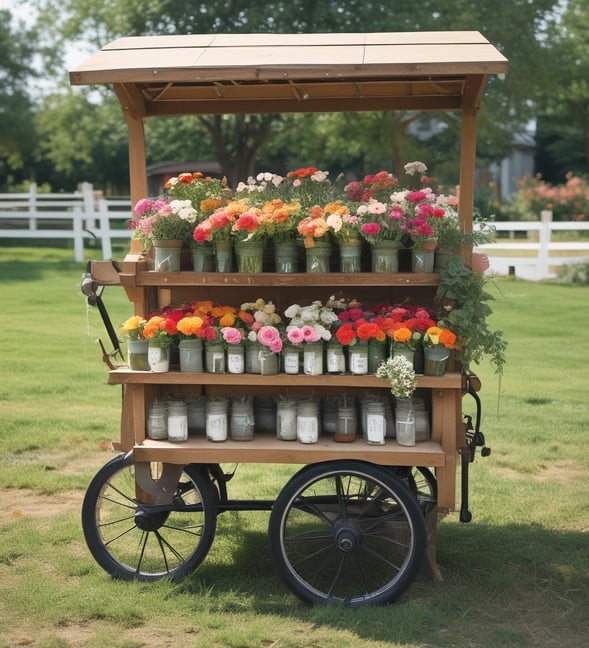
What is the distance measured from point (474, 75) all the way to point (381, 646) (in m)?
2.40

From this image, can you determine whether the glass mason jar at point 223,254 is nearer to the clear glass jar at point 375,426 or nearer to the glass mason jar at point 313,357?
the glass mason jar at point 313,357

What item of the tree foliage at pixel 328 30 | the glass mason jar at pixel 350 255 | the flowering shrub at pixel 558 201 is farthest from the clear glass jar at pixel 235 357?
the flowering shrub at pixel 558 201

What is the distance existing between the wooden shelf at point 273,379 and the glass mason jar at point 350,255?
475mm

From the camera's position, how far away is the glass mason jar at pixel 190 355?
4.17 m

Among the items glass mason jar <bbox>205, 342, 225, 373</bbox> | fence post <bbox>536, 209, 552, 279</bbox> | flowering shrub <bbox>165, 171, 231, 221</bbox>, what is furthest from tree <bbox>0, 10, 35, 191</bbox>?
glass mason jar <bbox>205, 342, 225, 373</bbox>

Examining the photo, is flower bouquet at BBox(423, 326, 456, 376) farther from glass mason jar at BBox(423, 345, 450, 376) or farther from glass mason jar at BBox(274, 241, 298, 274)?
glass mason jar at BBox(274, 241, 298, 274)

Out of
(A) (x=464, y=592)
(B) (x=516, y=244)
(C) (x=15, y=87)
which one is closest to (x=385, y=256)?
(A) (x=464, y=592)

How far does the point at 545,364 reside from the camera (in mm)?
9477

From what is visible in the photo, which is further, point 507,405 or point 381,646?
point 507,405

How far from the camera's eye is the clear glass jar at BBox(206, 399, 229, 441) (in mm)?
4230

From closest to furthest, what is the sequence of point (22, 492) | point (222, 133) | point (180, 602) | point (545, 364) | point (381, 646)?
point (381, 646)
point (180, 602)
point (22, 492)
point (545, 364)
point (222, 133)

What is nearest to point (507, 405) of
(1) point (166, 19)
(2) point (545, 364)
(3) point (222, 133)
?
(2) point (545, 364)

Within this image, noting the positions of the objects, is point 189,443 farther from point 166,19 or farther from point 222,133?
point 222,133

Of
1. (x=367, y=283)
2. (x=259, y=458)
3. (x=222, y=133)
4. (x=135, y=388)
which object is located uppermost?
(x=222, y=133)
